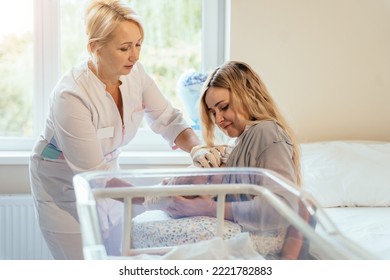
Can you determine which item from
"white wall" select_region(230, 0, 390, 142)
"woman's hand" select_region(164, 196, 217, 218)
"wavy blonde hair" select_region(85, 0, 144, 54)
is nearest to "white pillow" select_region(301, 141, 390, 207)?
"white wall" select_region(230, 0, 390, 142)

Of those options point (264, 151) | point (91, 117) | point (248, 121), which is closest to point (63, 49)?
point (91, 117)

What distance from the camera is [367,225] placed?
2176 mm

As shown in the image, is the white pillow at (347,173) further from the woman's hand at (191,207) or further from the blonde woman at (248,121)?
the woman's hand at (191,207)

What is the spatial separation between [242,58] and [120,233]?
170 cm

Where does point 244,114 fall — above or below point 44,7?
below

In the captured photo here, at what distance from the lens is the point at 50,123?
6.46 feet

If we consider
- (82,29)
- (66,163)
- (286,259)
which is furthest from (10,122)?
(286,259)

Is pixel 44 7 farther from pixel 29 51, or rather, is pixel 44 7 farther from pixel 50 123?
pixel 50 123

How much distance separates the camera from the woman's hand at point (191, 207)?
132 centimetres

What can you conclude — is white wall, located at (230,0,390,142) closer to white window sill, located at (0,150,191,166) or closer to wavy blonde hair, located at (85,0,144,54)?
white window sill, located at (0,150,191,166)

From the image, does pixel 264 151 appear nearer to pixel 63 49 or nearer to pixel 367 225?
pixel 367 225

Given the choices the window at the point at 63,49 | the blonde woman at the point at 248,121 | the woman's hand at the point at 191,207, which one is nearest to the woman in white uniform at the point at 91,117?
the blonde woman at the point at 248,121

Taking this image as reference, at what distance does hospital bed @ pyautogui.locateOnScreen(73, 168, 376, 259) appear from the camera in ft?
3.55

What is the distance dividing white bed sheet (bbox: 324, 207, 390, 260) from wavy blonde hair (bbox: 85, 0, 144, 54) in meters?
0.90
